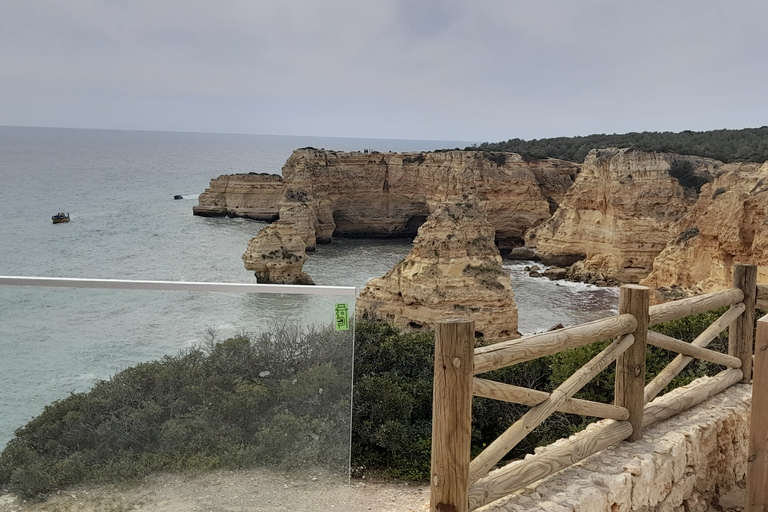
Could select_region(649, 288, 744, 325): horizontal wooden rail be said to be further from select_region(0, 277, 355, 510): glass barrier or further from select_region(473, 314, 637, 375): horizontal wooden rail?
select_region(0, 277, 355, 510): glass barrier

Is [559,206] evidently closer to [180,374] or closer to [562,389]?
[562,389]

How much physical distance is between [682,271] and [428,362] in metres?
15.0

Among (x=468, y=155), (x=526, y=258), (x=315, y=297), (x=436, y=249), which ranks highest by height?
(x=468, y=155)

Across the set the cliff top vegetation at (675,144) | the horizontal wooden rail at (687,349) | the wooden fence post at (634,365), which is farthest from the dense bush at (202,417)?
the cliff top vegetation at (675,144)

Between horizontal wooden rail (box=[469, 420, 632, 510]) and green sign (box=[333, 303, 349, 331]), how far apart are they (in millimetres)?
1120

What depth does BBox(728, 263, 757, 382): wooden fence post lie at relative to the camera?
16.0 ft

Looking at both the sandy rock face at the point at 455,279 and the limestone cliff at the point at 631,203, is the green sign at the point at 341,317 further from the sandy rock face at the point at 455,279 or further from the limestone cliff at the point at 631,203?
the limestone cliff at the point at 631,203

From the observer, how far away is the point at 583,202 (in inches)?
1373

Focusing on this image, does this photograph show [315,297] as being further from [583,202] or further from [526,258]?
[526,258]

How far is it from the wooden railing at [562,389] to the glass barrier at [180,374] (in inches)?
37.2

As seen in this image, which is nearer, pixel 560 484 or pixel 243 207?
pixel 560 484

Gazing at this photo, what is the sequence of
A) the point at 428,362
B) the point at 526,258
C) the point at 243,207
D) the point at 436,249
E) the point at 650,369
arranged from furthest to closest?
the point at 243,207 < the point at 526,258 < the point at 436,249 < the point at 428,362 < the point at 650,369

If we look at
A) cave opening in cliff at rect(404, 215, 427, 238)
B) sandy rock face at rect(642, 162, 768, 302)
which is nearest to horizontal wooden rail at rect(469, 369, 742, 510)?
sandy rock face at rect(642, 162, 768, 302)

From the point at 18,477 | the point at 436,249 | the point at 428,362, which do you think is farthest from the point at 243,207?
the point at 18,477
